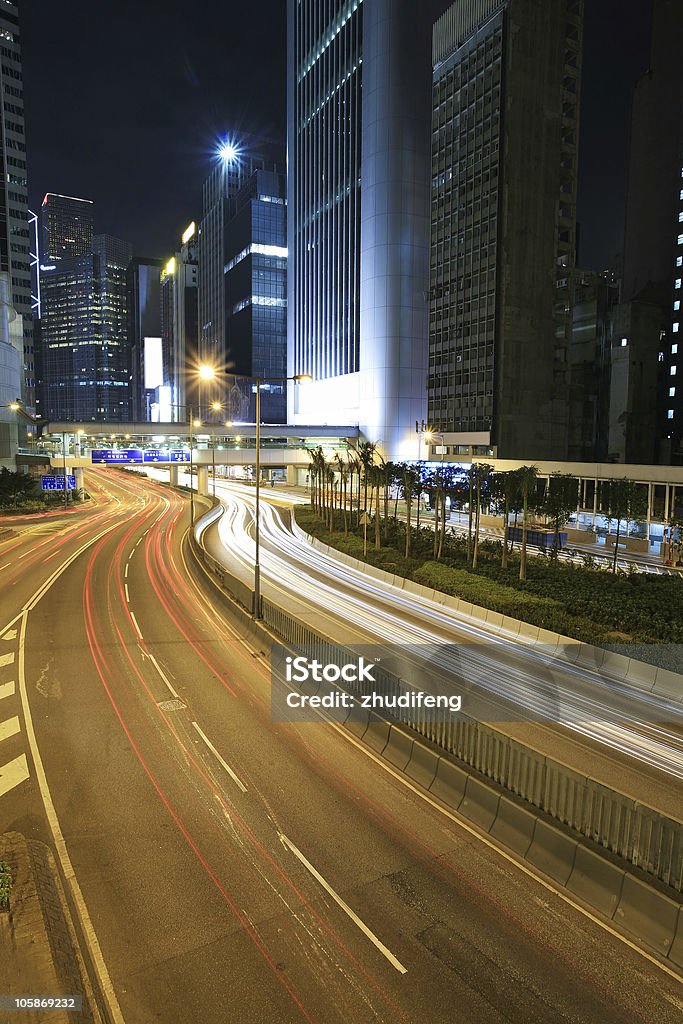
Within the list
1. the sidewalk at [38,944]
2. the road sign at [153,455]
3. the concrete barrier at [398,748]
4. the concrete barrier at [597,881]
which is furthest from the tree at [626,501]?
the road sign at [153,455]

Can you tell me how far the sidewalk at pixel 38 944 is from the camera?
A: 7617 millimetres

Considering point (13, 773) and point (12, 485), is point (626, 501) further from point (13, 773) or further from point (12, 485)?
point (12, 485)

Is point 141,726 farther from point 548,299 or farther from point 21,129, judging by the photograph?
point 21,129

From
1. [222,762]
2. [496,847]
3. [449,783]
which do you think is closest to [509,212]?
[449,783]

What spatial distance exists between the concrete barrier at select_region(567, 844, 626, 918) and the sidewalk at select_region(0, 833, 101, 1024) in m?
7.08

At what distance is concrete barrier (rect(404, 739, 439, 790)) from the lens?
13.0 m

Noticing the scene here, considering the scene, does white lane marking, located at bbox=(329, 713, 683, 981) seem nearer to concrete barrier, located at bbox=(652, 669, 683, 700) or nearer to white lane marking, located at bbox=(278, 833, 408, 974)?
white lane marking, located at bbox=(278, 833, 408, 974)

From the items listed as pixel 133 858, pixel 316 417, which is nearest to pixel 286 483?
pixel 316 417

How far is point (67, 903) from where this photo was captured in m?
9.57

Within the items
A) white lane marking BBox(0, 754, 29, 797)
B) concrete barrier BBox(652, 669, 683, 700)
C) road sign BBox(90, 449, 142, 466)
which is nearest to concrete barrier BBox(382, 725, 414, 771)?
white lane marking BBox(0, 754, 29, 797)

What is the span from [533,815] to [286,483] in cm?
10269

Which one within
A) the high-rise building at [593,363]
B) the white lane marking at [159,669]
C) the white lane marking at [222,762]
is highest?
the high-rise building at [593,363]

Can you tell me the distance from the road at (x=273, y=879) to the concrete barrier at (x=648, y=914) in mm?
309

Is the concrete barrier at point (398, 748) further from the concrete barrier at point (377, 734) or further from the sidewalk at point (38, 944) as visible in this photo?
the sidewalk at point (38, 944)
